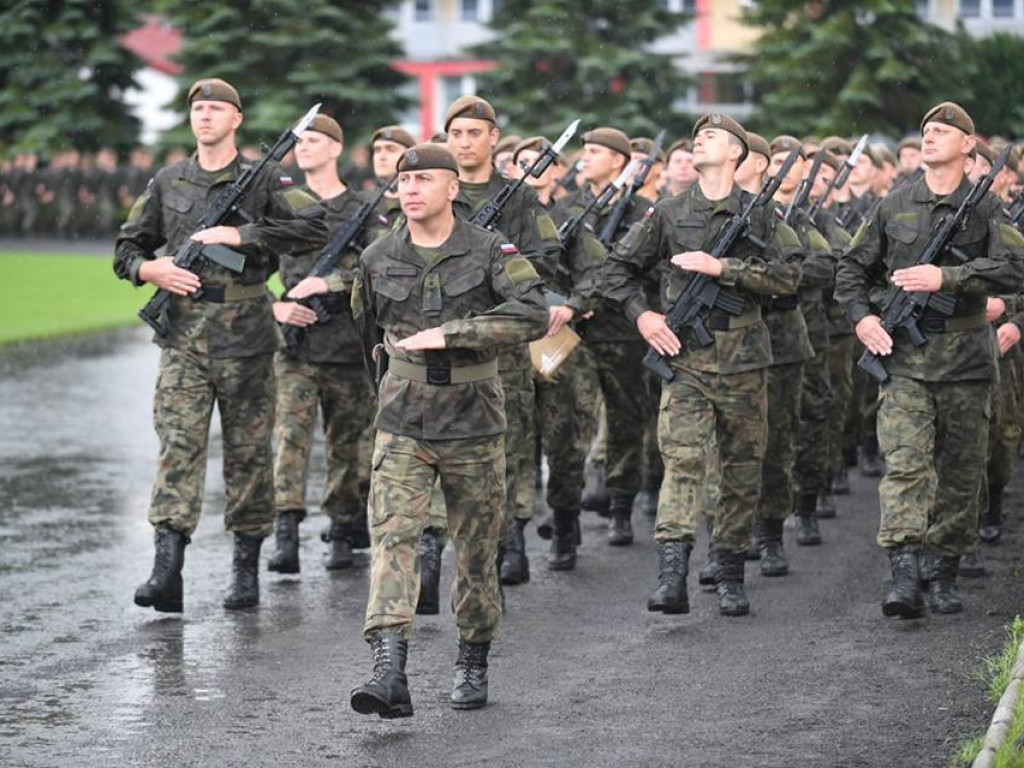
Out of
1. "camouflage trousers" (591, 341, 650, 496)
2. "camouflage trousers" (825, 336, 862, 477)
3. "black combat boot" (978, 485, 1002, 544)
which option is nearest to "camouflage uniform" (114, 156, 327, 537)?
"camouflage trousers" (591, 341, 650, 496)

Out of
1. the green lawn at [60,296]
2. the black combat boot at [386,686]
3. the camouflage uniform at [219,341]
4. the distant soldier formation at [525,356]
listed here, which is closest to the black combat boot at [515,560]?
the distant soldier formation at [525,356]

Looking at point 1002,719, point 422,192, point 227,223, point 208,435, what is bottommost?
point 1002,719

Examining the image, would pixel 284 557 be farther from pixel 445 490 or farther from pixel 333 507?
pixel 445 490

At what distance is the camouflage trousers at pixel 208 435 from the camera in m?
10.5

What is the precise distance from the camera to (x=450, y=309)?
8.59m

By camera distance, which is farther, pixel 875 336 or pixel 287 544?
pixel 287 544

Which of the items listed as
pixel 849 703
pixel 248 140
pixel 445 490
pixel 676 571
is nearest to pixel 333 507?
pixel 676 571

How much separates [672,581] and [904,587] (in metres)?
1.05

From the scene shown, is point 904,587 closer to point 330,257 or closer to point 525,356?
point 525,356

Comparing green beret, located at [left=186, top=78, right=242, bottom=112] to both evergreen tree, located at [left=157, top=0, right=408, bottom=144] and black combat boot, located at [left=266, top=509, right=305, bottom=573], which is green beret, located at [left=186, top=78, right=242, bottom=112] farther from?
evergreen tree, located at [left=157, top=0, right=408, bottom=144]

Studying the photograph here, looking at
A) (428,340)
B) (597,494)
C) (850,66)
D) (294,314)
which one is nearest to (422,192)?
(428,340)

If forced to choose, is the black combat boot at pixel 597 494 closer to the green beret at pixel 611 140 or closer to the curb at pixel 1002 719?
the green beret at pixel 611 140

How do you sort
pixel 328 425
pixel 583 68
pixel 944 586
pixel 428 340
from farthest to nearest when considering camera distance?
pixel 583 68 < pixel 328 425 < pixel 944 586 < pixel 428 340

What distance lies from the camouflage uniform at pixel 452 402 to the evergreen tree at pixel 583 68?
35.9 m
